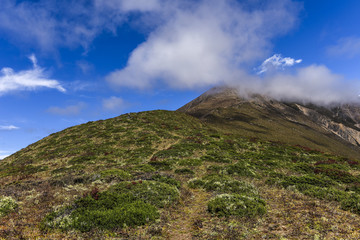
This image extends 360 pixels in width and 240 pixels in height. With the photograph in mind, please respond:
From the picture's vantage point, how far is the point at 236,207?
9.95 metres

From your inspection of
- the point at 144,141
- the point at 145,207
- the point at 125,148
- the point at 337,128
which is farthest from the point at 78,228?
the point at 337,128

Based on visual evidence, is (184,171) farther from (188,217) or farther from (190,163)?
(188,217)

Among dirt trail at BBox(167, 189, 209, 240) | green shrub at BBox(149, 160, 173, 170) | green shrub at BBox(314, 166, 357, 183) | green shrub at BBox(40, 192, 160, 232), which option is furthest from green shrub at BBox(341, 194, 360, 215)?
green shrub at BBox(149, 160, 173, 170)

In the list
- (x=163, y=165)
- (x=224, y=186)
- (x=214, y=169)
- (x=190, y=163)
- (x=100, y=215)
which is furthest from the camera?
(x=190, y=163)

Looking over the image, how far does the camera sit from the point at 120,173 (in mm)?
17750

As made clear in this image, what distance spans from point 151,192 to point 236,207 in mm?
5344

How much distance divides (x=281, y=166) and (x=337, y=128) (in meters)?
204

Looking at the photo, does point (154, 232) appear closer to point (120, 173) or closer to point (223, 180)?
point (223, 180)

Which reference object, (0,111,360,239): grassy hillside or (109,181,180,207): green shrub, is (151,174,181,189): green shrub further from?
(109,181,180,207): green shrub

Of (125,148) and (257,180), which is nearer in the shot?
(257,180)

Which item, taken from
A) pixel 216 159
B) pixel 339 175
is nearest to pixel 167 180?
pixel 216 159

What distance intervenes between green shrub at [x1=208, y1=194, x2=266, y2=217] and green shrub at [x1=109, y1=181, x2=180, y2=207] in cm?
285

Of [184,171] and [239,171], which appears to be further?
[184,171]

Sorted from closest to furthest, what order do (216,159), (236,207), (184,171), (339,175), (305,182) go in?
(236,207), (305,182), (339,175), (184,171), (216,159)
